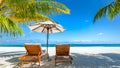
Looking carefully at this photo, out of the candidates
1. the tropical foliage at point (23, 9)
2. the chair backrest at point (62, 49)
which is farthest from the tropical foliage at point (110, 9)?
the chair backrest at point (62, 49)

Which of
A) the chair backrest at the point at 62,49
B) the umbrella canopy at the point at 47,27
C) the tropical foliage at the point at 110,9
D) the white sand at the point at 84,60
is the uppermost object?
the tropical foliage at the point at 110,9

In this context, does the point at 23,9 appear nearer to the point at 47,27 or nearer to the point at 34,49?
the point at 34,49

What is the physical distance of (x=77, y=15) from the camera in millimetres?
38625

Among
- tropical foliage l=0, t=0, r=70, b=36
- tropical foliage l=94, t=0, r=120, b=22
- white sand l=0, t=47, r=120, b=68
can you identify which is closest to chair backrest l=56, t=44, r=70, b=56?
white sand l=0, t=47, r=120, b=68

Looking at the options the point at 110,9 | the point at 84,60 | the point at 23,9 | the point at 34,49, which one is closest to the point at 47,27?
the point at 34,49

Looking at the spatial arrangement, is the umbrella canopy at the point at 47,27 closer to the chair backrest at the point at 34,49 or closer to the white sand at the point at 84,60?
the chair backrest at the point at 34,49

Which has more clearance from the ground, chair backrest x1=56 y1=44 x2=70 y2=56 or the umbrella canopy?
the umbrella canopy

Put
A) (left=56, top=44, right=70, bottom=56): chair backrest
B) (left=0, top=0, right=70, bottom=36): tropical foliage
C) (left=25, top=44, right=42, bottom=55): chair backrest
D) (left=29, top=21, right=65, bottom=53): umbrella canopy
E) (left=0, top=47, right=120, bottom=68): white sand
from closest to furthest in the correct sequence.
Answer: (left=0, top=0, right=70, bottom=36): tropical foliage
(left=0, top=47, right=120, bottom=68): white sand
(left=25, top=44, right=42, bottom=55): chair backrest
(left=56, top=44, right=70, bottom=56): chair backrest
(left=29, top=21, right=65, bottom=53): umbrella canopy

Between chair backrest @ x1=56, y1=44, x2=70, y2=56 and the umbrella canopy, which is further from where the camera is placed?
the umbrella canopy

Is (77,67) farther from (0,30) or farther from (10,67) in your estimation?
(0,30)

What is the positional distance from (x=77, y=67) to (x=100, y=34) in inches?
1755

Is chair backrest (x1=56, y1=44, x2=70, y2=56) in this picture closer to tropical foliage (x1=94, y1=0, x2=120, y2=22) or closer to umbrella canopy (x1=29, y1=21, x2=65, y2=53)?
umbrella canopy (x1=29, y1=21, x2=65, y2=53)

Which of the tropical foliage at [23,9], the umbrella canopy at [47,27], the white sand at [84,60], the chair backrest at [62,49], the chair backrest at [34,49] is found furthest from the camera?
the umbrella canopy at [47,27]

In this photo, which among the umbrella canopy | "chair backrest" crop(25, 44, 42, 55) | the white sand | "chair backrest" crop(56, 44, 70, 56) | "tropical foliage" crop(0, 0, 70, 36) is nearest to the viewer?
"tropical foliage" crop(0, 0, 70, 36)
